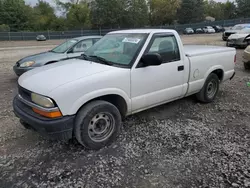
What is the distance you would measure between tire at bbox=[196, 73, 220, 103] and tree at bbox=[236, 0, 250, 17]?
245 ft

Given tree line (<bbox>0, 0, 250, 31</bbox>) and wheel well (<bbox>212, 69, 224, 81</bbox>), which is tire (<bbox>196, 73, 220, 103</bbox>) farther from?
tree line (<bbox>0, 0, 250, 31</bbox>)

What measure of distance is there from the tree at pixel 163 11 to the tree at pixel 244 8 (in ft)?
78.2

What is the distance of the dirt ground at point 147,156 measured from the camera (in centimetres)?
256

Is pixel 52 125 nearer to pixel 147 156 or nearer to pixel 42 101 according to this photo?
pixel 42 101

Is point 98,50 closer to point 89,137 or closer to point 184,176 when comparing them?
point 89,137

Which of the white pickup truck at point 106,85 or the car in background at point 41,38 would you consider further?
the car in background at point 41,38

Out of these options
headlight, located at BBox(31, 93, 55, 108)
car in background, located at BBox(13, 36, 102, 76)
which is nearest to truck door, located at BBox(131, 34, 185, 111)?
headlight, located at BBox(31, 93, 55, 108)

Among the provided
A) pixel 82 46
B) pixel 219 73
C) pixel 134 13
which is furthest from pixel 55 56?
pixel 134 13

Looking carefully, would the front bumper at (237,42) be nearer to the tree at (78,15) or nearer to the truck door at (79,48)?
the truck door at (79,48)

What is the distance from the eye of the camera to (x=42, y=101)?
2.70m

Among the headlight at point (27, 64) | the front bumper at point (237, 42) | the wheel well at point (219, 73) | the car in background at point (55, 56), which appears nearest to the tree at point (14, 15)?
the front bumper at point (237, 42)

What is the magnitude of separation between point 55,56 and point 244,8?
76863 mm

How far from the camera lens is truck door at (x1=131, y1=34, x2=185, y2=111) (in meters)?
3.40

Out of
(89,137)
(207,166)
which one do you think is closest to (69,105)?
(89,137)
